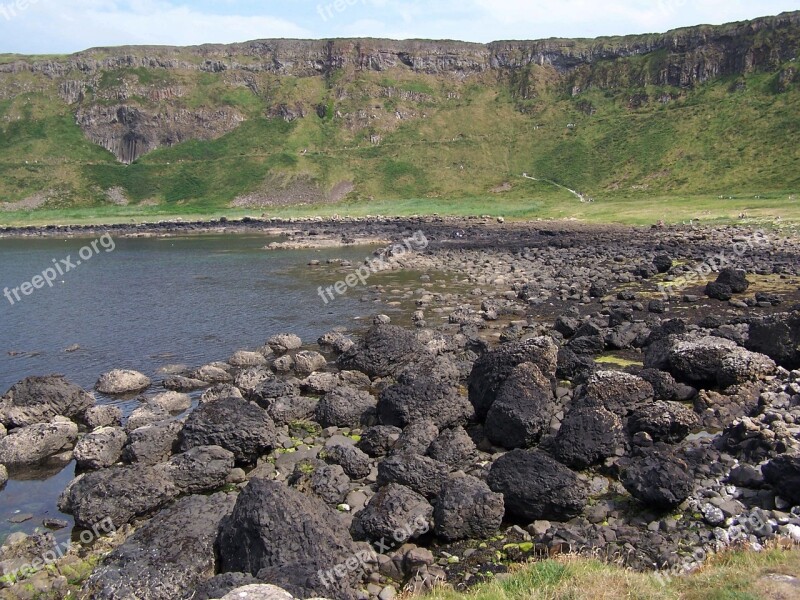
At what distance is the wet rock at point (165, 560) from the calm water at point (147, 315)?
4.53m

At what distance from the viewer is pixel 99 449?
1819 centimetres

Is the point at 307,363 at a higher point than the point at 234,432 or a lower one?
lower

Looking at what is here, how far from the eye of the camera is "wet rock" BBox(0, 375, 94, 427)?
2145 cm

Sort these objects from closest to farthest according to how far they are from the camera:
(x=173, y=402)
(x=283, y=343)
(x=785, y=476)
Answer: (x=785, y=476)
(x=173, y=402)
(x=283, y=343)

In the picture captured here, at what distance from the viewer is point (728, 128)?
14575 cm

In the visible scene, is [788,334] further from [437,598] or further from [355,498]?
[437,598]

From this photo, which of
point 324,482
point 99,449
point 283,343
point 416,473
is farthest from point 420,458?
point 283,343

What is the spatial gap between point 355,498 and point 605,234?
63436 millimetres

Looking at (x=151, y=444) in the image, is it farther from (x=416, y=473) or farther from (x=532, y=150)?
(x=532, y=150)

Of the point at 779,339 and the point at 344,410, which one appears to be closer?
the point at 344,410

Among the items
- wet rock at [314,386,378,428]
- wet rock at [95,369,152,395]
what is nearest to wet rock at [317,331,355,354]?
wet rock at [314,386,378,428]

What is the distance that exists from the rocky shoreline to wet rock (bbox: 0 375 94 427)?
69 mm

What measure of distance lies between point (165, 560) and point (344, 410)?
8.94 metres

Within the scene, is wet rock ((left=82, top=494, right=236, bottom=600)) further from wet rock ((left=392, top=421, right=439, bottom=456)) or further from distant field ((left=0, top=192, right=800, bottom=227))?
distant field ((left=0, top=192, right=800, bottom=227))
